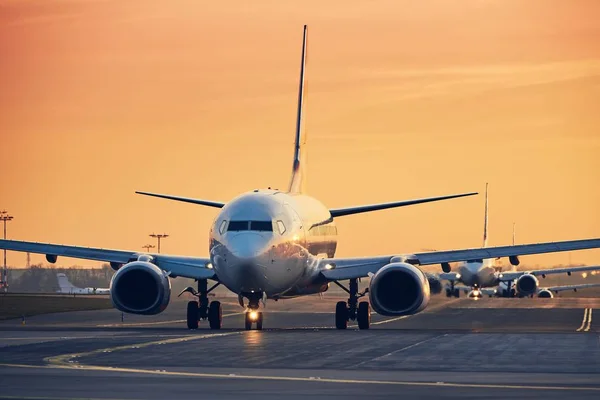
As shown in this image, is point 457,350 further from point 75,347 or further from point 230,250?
point 230,250

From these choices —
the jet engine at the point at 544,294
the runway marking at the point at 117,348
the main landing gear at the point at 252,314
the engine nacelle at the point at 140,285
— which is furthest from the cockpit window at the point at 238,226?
the jet engine at the point at 544,294

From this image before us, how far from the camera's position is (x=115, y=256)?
180ft

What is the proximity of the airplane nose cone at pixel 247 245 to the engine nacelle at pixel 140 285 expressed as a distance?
396 cm

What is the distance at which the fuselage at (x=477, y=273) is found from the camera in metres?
137

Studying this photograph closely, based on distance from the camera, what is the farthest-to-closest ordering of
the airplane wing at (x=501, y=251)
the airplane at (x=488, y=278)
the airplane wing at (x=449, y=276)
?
the airplane at (x=488, y=278), the airplane wing at (x=449, y=276), the airplane wing at (x=501, y=251)

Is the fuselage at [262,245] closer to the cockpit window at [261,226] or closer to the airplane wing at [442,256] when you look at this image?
the cockpit window at [261,226]

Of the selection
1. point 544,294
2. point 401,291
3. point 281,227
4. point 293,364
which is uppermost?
point 281,227

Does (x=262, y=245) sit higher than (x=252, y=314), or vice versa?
(x=262, y=245)

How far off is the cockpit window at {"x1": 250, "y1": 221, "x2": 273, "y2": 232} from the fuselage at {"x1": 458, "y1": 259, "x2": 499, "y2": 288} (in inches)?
3464

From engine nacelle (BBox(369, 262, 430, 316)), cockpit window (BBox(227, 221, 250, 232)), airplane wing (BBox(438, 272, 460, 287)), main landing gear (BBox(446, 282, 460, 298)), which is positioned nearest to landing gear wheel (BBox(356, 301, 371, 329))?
engine nacelle (BBox(369, 262, 430, 316))

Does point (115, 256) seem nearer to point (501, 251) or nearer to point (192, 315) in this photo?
point (192, 315)

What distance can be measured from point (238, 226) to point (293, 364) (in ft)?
59.7

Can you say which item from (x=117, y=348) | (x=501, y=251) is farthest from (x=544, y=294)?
(x=117, y=348)

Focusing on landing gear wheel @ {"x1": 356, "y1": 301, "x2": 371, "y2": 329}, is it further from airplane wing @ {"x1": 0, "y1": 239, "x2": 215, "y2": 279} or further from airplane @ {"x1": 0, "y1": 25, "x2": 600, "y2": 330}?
airplane wing @ {"x1": 0, "y1": 239, "x2": 215, "y2": 279}
